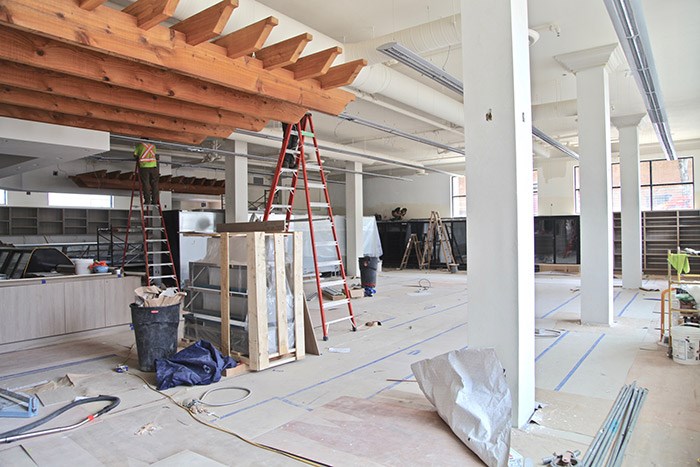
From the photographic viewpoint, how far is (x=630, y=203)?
390 inches

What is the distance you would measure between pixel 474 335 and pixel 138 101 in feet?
12.9

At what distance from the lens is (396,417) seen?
A: 328 centimetres

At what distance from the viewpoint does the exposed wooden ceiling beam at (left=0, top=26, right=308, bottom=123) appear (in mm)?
3336

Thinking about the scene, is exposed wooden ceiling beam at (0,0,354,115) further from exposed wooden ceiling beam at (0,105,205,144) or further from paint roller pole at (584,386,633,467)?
paint roller pole at (584,386,633,467)

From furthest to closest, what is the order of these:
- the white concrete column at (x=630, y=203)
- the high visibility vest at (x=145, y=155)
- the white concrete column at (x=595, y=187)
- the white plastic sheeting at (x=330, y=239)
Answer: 1. the white plastic sheeting at (x=330, y=239)
2. the white concrete column at (x=630, y=203)
3. the high visibility vest at (x=145, y=155)
4. the white concrete column at (x=595, y=187)

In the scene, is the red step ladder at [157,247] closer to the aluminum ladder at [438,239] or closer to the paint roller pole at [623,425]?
the paint roller pole at [623,425]

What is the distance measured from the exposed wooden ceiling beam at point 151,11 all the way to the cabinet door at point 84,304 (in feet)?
13.0

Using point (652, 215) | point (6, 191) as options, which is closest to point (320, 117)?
point (6, 191)

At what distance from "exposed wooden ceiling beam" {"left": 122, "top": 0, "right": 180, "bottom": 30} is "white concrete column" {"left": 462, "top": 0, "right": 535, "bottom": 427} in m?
2.04

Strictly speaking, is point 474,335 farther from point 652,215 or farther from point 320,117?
point 652,215

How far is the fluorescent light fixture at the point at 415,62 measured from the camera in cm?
424

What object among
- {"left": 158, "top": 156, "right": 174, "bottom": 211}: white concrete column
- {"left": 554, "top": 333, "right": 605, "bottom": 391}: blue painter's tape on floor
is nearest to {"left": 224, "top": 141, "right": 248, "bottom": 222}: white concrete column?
{"left": 158, "top": 156, "right": 174, "bottom": 211}: white concrete column

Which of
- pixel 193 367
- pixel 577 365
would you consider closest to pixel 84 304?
pixel 193 367

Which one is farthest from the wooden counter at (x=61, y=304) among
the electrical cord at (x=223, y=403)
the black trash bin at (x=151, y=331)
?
the electrical cord at (x=223, y=403)
